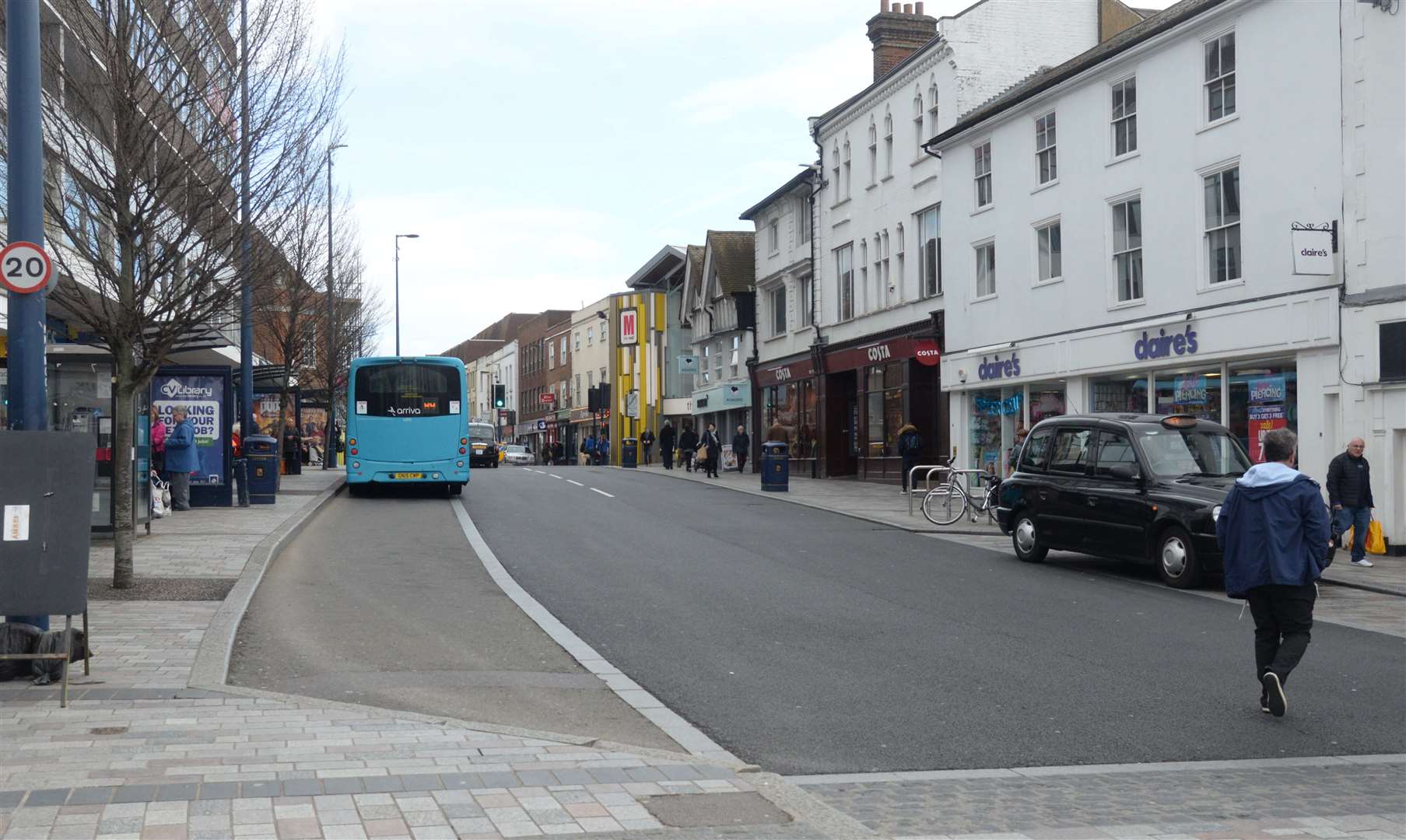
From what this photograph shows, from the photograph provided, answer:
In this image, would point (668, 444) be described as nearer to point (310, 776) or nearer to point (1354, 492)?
point (1354, 492)

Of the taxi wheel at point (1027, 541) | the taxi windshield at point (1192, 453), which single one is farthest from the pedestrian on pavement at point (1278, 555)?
the taxi wheel at point (1027, 541)

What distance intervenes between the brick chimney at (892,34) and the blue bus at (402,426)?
662 inches

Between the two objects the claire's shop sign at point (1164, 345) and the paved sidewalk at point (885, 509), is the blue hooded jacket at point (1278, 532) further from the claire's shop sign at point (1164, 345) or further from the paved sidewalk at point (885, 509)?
the claire's shop sign at point (1164, 345)

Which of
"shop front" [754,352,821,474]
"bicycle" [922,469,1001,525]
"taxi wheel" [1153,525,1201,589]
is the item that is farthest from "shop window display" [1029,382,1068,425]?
"shop front" [754,352,821,474]

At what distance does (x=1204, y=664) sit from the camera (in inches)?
382

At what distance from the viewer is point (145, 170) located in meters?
11.9

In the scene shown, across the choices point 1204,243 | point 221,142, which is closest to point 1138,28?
point 1204,243

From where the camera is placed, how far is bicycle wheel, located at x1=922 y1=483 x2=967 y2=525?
21.8m

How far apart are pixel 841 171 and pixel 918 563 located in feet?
78.5

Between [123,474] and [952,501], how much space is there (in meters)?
14.4

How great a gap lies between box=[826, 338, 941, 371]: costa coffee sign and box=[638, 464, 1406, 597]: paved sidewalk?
319 cm

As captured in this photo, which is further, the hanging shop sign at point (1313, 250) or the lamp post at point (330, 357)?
the lamp post at point (330, 357)

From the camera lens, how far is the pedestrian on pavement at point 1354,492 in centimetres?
1695

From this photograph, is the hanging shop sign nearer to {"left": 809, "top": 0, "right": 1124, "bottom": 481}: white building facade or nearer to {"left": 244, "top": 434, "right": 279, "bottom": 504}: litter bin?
{"left": 809, "top": 0, "right": 1124, "bottom": 481}: white building facade
